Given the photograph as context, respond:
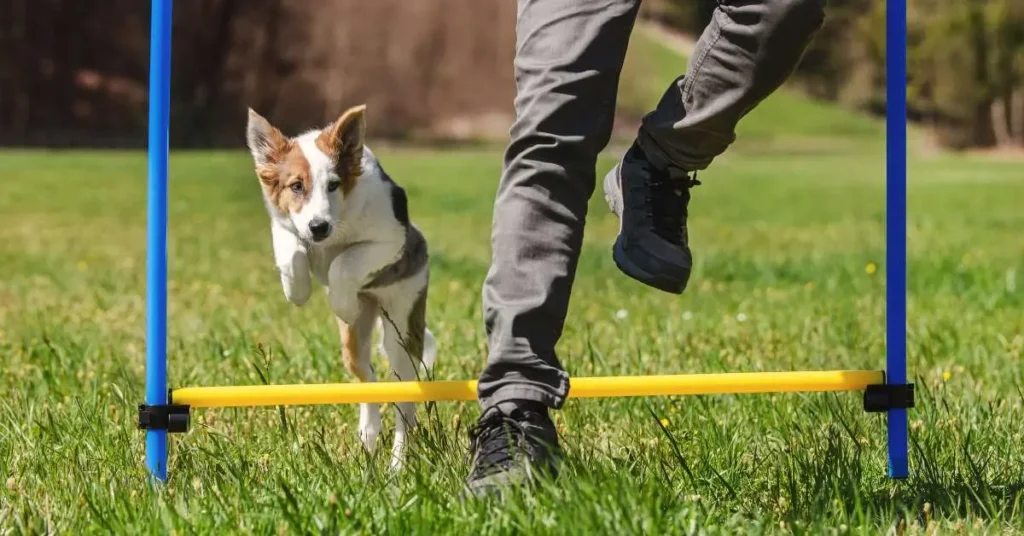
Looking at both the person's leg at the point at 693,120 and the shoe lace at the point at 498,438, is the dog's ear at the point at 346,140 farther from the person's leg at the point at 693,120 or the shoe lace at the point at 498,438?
the shoe lace at the point at 498,438

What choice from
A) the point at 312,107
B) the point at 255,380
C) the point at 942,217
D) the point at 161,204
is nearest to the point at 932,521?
the point at 161,204

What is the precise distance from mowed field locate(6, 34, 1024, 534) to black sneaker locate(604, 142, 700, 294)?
1.23 feet

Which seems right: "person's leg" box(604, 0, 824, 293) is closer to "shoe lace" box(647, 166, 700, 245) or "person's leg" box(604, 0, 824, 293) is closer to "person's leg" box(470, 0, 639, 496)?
"shoe lace" box(647, 166, 700, 245)

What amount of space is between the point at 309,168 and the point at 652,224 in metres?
0.93

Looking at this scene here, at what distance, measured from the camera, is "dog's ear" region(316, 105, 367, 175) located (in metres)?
3.23

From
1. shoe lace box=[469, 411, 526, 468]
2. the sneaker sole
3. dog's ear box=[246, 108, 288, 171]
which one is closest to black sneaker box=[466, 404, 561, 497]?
shoe lace box=[469, 411, 526, 468]

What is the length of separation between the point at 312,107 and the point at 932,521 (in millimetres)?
29133

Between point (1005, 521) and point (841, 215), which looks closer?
point (1005, 521)

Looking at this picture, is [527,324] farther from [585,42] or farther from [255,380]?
[255,380]

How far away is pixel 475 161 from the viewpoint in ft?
90.9

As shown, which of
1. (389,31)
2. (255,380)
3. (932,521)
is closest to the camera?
(932,521)

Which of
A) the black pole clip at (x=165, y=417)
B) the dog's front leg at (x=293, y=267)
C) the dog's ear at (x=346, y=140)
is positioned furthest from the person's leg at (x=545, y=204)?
the dog's front leg at (x=293, y=267)

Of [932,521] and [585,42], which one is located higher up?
[585,42]

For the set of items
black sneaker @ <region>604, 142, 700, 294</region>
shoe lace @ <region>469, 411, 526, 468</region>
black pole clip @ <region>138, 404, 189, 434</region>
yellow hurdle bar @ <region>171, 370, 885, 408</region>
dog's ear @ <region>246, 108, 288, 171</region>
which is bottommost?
black pole clip @ <region>138, 404, 189, 434</region>
